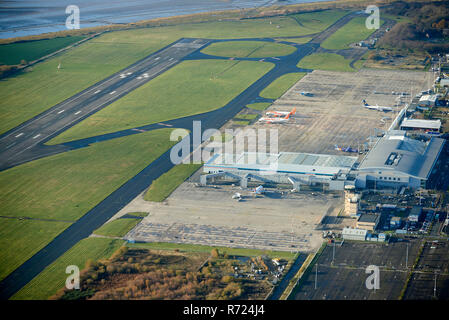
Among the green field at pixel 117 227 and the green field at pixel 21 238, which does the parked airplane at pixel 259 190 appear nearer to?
the green field at pixel 117 227

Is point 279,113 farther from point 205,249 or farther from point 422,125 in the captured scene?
point 205,249

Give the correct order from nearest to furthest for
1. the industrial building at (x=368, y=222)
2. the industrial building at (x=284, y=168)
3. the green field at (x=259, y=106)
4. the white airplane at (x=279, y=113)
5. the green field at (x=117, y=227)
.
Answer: the industrial building at (x=368, y=222) → the green field at (x=117, y=227) → the industrial building at (x=284, y=168) → the white airplane at (x=279, y=113) → the green field at (x=259, y=106)

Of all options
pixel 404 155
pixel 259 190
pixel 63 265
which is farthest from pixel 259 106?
pixel 63 265

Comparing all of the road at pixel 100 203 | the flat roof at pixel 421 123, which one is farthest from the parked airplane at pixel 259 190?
the flat roof at pixel 421 123

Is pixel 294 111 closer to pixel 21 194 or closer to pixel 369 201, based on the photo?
pixel 369 201

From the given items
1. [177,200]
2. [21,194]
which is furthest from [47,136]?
[177,200]

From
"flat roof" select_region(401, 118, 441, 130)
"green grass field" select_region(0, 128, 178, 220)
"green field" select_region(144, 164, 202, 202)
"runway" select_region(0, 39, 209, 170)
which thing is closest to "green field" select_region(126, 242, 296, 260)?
"green field" select_region(144, 164, 202, 202)
